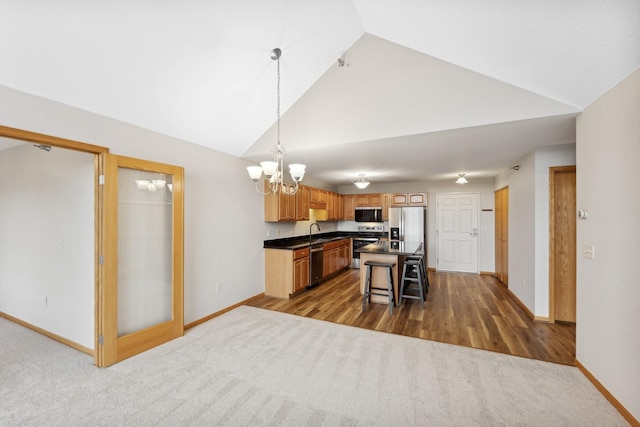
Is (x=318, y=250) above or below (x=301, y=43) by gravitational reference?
below

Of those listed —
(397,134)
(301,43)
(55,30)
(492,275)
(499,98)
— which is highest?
(301,43)

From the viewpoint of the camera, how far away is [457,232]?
658 centimetres

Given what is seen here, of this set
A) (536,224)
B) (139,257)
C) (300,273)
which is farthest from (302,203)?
(536,224)

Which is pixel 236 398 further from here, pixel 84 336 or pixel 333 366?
pixel 84 336

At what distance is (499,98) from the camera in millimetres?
2537

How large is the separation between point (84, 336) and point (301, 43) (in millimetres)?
3916

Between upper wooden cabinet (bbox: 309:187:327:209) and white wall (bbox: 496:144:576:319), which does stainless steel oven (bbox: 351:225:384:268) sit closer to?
upper wooden cabinet (bbox: 309:187:327:209)

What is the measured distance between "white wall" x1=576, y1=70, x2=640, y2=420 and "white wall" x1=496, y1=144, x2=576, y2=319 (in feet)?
3.95

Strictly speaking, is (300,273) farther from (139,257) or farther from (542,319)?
(542,319)

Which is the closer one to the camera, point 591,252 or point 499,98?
point 591,252

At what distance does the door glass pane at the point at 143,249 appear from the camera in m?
2.70

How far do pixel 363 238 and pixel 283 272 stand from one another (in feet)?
11.0

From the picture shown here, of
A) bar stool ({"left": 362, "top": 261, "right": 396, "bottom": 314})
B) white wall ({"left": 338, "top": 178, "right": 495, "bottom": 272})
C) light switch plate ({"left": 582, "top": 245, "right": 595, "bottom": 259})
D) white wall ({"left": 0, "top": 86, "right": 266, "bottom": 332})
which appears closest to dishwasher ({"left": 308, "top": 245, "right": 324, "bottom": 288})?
white wall ({"left": 0, "top": 86, "right": 266, "bottom": 332})

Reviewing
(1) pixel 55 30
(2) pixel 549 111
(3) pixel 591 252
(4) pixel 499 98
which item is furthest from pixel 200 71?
(3) pixel 591 252
